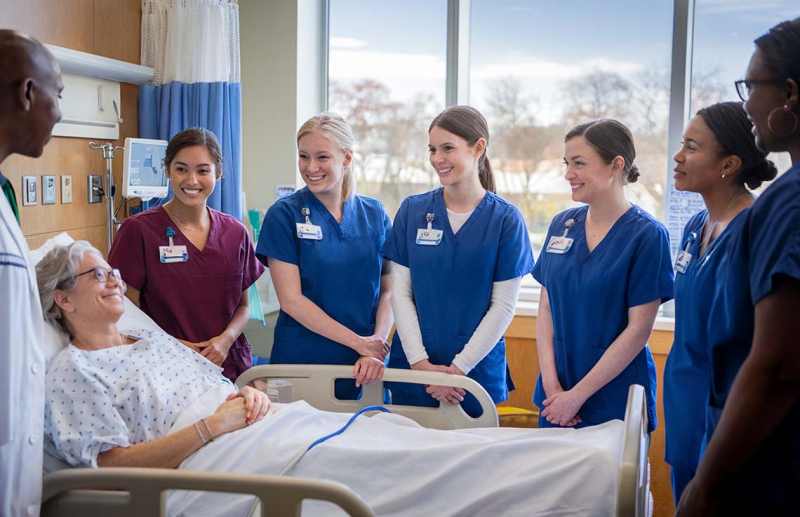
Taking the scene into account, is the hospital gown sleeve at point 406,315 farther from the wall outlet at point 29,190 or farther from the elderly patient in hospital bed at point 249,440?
the wall outlet at point 29,190

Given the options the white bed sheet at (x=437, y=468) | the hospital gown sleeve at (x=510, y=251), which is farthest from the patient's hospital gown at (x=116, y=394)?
the hospital gown sleeve at (x=510, y=251)

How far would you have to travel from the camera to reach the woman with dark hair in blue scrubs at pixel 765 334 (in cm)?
109

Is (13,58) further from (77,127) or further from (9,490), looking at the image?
(77,127)

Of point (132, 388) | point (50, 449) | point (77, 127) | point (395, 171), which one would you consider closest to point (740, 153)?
point (132, 388)

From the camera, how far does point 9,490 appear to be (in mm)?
1358

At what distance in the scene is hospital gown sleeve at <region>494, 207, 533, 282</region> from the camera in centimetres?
242

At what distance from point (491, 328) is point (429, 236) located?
0.37 m

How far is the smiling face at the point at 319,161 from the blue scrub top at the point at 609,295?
81 cm

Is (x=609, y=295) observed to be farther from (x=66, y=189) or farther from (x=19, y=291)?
(x=66, y=189)

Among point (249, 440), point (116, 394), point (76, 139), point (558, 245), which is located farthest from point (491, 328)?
point (76, 139)

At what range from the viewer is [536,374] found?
3.38 metres

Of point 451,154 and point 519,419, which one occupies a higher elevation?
point 451,154

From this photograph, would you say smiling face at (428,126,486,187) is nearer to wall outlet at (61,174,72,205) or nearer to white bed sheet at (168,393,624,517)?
white bed sheet at (168,393,624,517)

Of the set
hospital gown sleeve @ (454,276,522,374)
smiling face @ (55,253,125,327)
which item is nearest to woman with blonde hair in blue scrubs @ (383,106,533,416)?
hospital gown sleeve @ (454,276,522,374)
